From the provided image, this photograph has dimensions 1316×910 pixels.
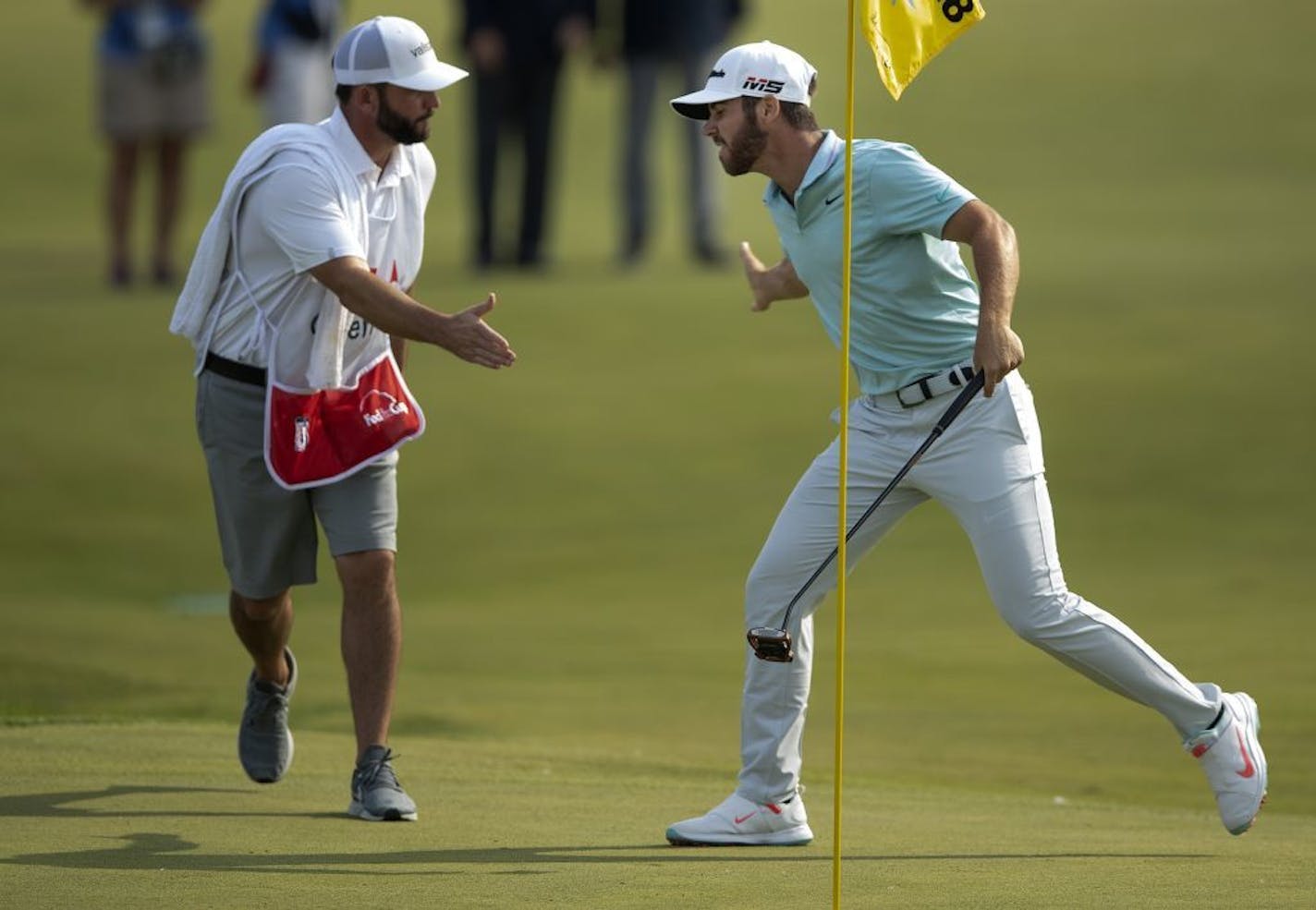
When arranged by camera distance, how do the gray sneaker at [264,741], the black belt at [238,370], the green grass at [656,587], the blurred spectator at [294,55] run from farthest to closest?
the blurred spectator at [294,55], the gray sneaker at [264,741], the black belt at [238,370], the green grass at [656,587]

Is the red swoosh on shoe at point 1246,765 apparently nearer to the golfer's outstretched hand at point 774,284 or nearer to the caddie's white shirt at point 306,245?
the golfer's outstretched hand at point 774,284

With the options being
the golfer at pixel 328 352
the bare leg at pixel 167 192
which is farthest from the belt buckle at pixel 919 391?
the bare leg at pixel 167 192

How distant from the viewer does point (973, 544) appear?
21.2 ft

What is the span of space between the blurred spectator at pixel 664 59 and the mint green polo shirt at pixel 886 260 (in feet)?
35.0

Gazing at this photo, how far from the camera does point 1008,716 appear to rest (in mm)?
9516

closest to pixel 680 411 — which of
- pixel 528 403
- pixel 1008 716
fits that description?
pixel 528 403

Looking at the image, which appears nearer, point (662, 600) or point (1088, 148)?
point (662, 600)

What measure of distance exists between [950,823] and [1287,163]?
60.1ft

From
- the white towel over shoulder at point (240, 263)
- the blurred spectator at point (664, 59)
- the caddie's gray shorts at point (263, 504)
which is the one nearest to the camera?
the white towel over shoulder at point (240, 263)

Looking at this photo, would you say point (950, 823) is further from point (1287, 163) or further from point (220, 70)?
point (220, 70)

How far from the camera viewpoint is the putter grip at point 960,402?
20.9 ft

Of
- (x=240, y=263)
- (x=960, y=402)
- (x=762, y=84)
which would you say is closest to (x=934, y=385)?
(x=960, y=402)

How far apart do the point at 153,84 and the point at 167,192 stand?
78 centimetres

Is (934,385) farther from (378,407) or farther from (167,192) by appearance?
(167,192)
